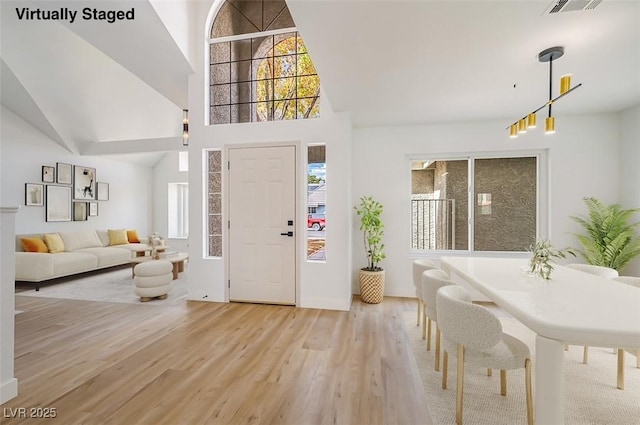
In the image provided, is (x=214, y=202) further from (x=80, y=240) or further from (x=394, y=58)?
(x=80, y=240)

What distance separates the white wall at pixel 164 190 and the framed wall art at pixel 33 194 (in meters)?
2.89

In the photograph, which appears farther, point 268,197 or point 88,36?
point 268,197

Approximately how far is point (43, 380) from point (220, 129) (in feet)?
10.3

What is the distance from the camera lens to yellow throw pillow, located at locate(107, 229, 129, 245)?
6.80 m

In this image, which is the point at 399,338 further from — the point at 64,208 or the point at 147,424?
the point at 64,208

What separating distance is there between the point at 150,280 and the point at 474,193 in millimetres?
4906

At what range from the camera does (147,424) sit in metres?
1.69

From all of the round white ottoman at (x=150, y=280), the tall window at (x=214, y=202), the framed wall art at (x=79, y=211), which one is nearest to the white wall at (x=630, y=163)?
the tall window at (x=214, y=202)

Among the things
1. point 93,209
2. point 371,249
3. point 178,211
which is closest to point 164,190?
point 178,211

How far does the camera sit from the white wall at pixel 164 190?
8453 mm

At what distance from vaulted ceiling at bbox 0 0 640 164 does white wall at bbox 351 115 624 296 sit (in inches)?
9.1

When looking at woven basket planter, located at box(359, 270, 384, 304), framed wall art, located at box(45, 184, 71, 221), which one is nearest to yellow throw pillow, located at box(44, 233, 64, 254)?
framed wall art, located at box(45, 184, 71, 221)

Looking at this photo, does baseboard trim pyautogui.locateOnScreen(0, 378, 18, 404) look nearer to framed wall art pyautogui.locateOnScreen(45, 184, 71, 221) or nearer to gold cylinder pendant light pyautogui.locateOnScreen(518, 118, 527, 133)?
gold cylinder pendant light pyautogui.locateOnScreen(518, 118, 527, 133)

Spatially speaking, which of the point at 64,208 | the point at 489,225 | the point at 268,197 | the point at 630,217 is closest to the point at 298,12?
the point at 268,197
